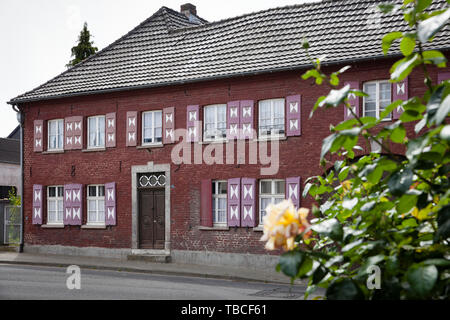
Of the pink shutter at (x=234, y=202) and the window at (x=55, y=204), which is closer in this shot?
the pink shutter at (x=234, y=202)

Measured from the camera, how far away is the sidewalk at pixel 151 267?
1647 cm

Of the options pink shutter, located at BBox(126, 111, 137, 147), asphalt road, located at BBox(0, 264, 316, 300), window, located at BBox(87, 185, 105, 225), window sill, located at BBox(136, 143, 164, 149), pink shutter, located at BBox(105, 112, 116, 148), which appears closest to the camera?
asphalt road, located at BBox(0, 264, 316, 300)

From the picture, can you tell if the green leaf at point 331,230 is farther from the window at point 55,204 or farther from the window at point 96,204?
the window at point 55,204

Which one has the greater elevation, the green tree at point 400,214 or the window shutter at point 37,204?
the green tree at point 400,214

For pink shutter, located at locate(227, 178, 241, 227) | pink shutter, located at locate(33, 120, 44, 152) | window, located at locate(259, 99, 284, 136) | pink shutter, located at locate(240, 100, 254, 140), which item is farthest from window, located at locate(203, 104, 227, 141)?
pink shutter, located at locate(33, 120, 44, 152)

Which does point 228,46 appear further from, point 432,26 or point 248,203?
point 432,26

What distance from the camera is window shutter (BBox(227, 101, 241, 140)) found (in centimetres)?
1892

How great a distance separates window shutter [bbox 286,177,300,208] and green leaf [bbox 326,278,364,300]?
15.9 m

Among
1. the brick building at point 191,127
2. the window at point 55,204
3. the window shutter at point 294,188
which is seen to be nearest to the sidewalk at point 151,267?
the brick building at point 191,127

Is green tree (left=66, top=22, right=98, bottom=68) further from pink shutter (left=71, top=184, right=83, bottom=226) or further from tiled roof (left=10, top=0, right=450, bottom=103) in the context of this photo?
pink shutter (left=71, top=184, right=83, bottom=226)
